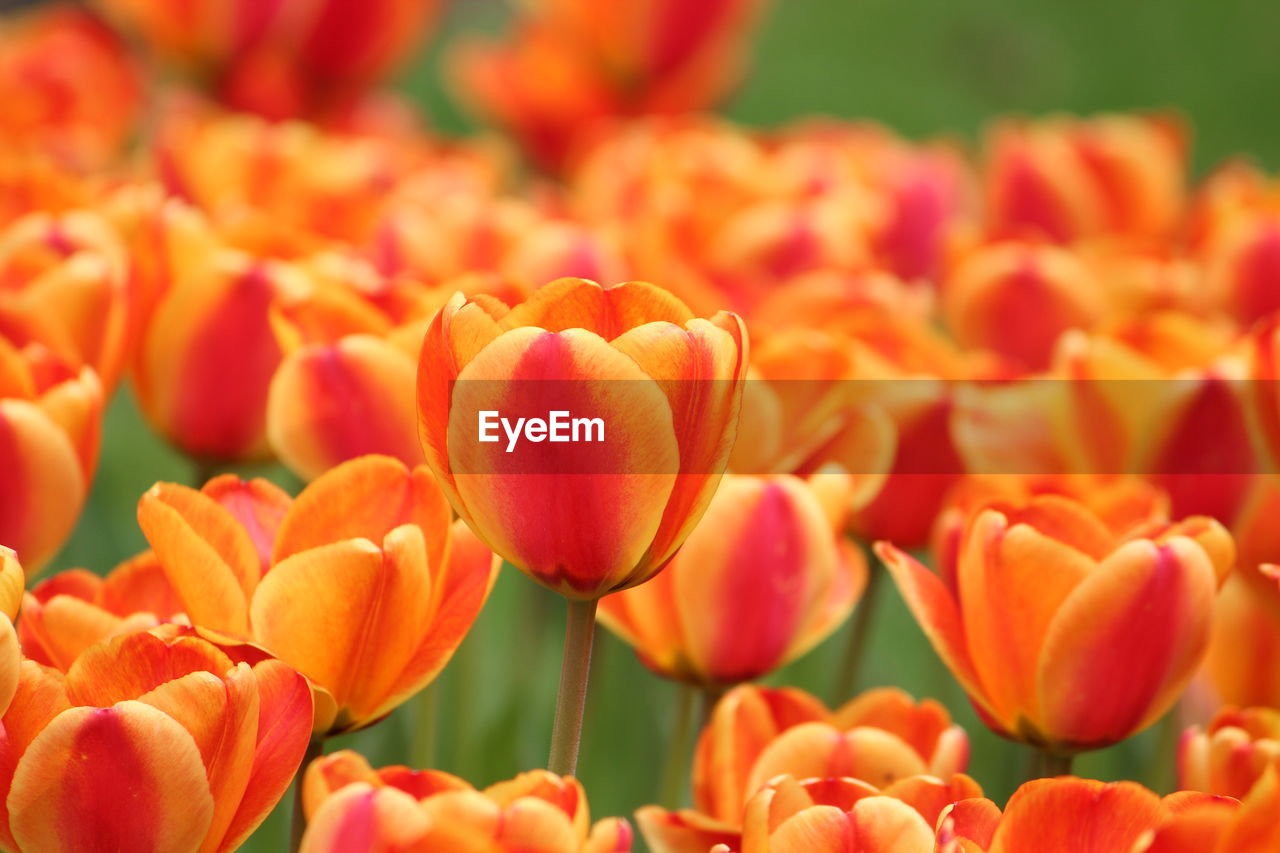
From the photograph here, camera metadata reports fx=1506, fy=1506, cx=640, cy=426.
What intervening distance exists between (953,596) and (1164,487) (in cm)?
14

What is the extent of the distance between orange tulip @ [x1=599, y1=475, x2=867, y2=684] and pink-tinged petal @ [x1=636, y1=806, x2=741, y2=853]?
8 centimetres

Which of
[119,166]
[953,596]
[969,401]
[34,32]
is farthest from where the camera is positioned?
[34,32]

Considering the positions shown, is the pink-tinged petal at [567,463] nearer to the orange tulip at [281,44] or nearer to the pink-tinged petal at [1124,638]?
the pink-tinged petal at [1124,638]

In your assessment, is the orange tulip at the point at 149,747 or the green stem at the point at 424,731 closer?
the orange tulip at the point at 149,747

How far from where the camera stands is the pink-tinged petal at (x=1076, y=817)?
1.01 ft

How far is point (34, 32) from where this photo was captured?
1253mm

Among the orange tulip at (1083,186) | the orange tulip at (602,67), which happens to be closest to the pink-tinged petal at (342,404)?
the orange tulip at (1083,186)

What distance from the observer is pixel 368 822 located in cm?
28

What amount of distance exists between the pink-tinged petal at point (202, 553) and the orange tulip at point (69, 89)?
680 millimetres

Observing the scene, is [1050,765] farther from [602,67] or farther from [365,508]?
[602,67]

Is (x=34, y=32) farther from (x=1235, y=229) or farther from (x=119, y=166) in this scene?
(x=1235, y=229)

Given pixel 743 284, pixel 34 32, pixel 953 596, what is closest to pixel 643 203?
pixel 743 284

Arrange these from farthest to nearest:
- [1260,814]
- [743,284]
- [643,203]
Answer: [643,203] → [743,284] → [1260,814]

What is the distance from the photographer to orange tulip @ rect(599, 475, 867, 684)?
0.42m
